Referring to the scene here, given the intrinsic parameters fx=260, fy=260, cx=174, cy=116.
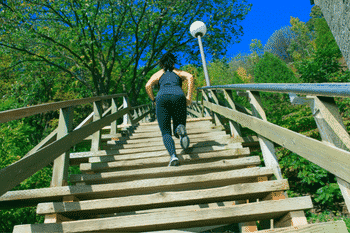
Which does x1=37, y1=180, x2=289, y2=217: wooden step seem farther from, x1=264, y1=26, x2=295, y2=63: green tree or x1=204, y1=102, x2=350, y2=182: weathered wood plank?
x1=264, y1=26, x2=295, y2=63: green tree

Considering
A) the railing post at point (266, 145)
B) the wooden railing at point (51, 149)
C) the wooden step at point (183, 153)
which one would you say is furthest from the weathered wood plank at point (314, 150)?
the wooden railing at point (51, 149)

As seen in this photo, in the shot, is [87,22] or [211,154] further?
[87,22]

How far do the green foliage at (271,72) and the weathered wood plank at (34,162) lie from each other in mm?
20052

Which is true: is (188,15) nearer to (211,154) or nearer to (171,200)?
(211,154)

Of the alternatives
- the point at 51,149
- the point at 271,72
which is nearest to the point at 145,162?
the point at 51,149

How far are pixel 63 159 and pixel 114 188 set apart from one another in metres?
0.75

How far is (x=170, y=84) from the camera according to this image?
346cm

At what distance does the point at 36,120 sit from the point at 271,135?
18.2 m

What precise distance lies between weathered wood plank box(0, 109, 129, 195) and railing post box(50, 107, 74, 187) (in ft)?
0.28

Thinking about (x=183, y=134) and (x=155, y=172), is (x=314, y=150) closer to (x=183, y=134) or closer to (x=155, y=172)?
(x=155, y=172)

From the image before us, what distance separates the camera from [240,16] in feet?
49.1

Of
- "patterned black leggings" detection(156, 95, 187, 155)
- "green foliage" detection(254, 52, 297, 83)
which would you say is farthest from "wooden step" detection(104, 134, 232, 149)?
"green foliage" detection(254, 52, 297, 83)

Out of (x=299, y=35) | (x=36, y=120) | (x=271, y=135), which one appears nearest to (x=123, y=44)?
(x=36, y=120)

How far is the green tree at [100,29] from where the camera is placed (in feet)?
34.6
